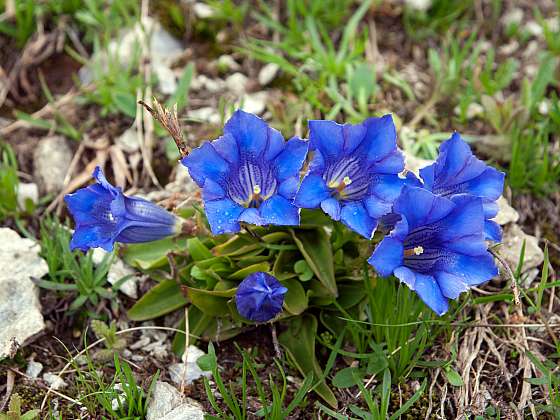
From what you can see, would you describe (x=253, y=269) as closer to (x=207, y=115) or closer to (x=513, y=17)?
(x=207, y=115)

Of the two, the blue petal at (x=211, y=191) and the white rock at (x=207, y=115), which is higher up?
the blue petal at (x=211, y=191)

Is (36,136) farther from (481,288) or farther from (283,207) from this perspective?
(481,288)

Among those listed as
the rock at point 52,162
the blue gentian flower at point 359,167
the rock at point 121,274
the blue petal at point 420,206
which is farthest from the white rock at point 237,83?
the blue petal at point 420,206

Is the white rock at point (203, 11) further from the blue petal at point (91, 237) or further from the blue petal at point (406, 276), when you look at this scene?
the blue petal at point (406, 276)

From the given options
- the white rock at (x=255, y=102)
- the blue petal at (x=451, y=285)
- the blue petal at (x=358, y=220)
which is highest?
the blue petal at (x=358, y=220)

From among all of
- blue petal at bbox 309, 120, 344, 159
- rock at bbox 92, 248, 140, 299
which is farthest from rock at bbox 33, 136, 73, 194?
blue petal at bbox 309, 120, 344, 159

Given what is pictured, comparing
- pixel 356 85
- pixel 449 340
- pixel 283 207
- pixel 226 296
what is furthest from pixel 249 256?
pixel 356 85
